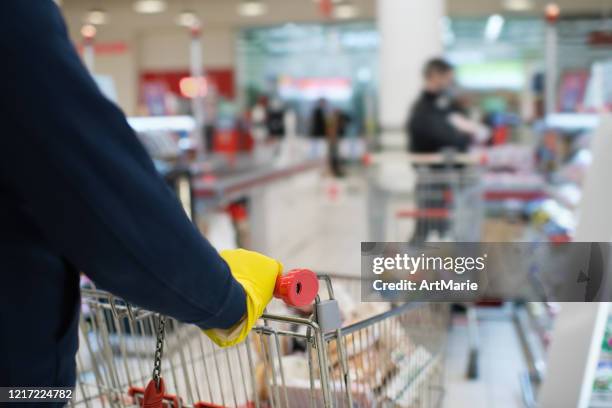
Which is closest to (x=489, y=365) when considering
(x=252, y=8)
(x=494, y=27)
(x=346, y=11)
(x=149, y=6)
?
(x=346, y=11)

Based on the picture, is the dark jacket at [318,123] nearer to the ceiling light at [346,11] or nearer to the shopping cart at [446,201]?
the ceiling light at [346,11]

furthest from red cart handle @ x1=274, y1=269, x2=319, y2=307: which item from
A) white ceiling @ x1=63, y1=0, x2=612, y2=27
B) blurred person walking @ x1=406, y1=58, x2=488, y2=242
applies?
white ceiling @ x1=63, y1=0, x2=612, y2=27

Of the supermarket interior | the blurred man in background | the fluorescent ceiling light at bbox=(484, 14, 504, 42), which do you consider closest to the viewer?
the supermarket interior

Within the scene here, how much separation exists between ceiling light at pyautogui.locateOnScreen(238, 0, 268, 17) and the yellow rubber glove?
61.4 ft

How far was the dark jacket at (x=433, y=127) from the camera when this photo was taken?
5.45m

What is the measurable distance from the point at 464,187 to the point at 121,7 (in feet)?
55.9

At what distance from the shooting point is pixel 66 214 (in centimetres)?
95

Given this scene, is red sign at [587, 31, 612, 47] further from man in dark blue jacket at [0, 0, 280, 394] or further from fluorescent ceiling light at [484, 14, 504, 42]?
fluorescent ceiling light at [484, 14, 504, 42]

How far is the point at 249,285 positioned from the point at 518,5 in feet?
62.1

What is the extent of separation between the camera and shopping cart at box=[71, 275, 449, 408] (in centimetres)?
141

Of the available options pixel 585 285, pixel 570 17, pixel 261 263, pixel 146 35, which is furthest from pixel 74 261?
pixel 146 35

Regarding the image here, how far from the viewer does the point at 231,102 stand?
2133 centimetres

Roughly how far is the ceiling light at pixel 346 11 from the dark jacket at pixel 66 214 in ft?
61.2

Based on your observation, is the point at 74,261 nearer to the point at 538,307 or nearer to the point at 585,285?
the point at 585,285
